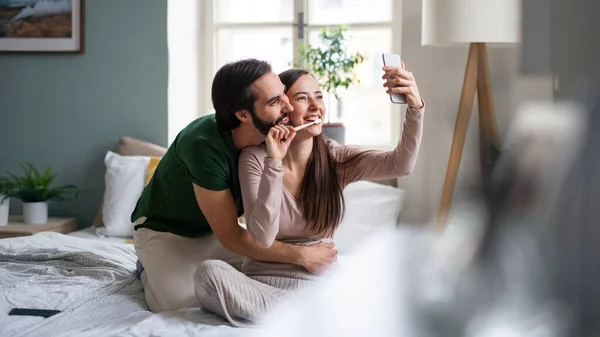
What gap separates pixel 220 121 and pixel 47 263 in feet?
2.15

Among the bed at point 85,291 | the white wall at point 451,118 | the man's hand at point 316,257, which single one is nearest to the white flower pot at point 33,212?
the bed at point 85,291

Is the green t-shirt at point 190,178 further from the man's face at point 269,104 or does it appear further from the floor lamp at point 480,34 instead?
the floor lamp at point 480,34

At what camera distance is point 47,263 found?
4.73ft

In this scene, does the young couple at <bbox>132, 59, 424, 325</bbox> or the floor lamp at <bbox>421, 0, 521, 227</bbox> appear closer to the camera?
the floor lamp at <bbox>421, 0, 521, 227</bbox>

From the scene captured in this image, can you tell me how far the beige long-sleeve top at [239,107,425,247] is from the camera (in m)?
0.83

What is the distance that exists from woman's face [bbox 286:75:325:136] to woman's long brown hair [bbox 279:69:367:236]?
0.09 feet

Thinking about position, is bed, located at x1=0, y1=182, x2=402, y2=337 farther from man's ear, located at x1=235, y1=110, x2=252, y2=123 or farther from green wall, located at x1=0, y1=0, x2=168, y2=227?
green wall, located at x1=0, y1=0, x2=168, y2=227

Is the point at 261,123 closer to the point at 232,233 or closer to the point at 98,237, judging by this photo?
the point at 232,233

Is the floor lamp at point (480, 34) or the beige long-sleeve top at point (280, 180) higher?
the floor lamp at point (480, 34)

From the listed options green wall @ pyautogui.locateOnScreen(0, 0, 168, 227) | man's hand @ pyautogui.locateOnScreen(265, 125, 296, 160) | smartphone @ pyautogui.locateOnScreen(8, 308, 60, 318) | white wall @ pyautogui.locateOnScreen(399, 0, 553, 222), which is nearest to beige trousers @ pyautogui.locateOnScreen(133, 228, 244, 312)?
smartphone @ pyautogui.locateOnScreen(8, 308, 60, 318)

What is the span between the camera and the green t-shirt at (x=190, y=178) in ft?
3.21

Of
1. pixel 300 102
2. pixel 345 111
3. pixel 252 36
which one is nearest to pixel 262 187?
pixel 300 102

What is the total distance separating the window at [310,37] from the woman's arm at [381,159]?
1.23 m

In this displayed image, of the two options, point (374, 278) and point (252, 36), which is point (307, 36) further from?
point (374, 278)
